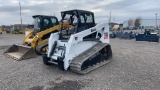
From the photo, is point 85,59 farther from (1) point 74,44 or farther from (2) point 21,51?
(2) point 21,51

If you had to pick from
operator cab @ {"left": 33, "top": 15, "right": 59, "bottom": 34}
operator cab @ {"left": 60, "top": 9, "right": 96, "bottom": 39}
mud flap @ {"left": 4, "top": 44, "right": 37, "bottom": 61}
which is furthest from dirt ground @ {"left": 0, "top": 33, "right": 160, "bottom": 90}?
operator cab @ {"left": 33, "top": 15, "right": 59, "bottom": 34}

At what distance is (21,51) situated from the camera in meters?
10.8

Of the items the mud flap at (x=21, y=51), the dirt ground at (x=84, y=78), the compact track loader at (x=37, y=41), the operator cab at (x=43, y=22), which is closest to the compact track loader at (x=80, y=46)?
the dirt ground at (x=84, y=78)

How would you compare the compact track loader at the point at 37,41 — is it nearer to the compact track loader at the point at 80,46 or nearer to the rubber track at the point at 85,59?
the compact track loader at the point at 80,46

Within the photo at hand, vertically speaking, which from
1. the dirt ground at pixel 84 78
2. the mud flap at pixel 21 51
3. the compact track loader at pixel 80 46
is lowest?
the dirt ground at pixel 84 78

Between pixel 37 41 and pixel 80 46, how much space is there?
4.07 m

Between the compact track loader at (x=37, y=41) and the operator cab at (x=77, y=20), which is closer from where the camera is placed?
the operator cab at (x=77, y=20)

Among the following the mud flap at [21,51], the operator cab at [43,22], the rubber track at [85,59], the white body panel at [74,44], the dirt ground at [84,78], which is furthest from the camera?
the operator cab at [43,22]

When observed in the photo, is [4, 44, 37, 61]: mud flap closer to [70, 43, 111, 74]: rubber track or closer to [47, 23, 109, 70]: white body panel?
[47, 23, 109, 70]: white body panel

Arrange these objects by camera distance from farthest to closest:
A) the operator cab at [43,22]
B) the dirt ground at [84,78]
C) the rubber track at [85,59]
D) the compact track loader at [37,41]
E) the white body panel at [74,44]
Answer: the operator cab at [43,22]
the compact track loader at [37,41]
the white body panel at [74,44]
the rubber track at [85,59]
the dirt ground at [84,78]

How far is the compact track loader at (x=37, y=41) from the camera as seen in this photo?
9.71 metres

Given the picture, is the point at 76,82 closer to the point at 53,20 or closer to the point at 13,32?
the point at 53,20

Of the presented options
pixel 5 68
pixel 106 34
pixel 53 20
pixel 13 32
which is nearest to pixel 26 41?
pixel 53 20

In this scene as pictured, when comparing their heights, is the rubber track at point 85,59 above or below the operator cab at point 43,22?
below
